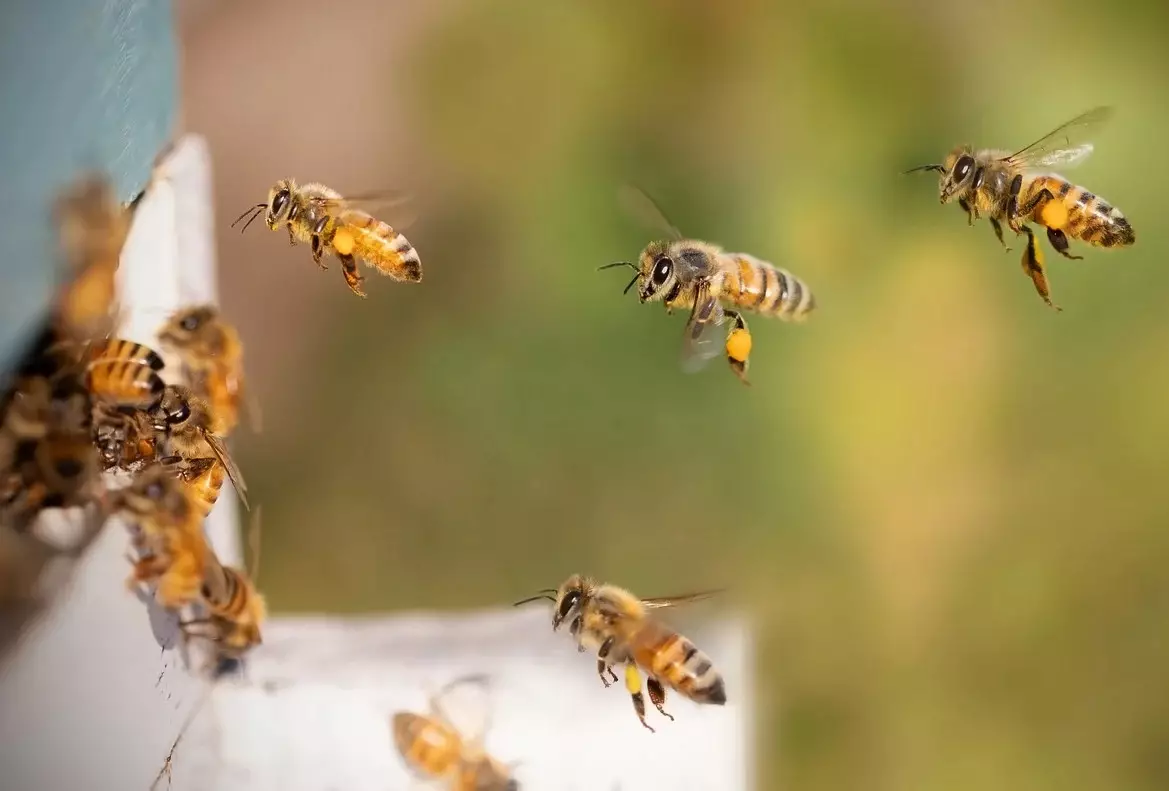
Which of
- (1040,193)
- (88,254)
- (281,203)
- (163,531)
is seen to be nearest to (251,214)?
(281,203)

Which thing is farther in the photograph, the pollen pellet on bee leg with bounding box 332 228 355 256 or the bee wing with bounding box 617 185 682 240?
the bee wing with bounding box 617 185 682 240

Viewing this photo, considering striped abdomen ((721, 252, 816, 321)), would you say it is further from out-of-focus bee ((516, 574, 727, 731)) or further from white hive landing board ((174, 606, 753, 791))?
white hive landing board ((174, 606, 753, 791))

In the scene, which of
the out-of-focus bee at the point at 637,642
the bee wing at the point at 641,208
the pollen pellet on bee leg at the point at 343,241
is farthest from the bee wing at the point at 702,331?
the pollen pellet on bee leg at the point at 343,241

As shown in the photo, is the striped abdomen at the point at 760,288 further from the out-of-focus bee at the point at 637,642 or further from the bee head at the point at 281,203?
the bee head at the point at 281,203

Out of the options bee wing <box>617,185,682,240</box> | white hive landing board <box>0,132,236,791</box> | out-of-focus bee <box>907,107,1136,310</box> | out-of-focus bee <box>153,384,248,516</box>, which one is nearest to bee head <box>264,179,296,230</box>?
white hive landing board <box>0,132,236,791</box>

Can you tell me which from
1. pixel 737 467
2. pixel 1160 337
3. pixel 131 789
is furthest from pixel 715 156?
pixel 131 789

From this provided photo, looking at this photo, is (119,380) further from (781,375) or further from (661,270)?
(781,375)
